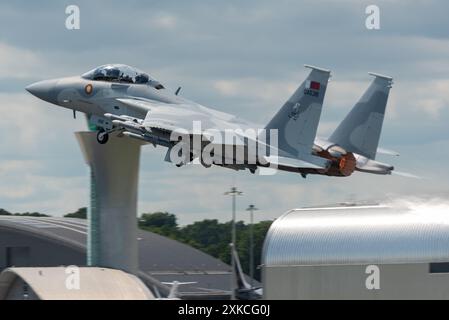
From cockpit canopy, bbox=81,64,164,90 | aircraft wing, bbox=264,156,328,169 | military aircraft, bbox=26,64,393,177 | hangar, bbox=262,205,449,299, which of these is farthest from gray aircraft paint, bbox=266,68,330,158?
cockpit canopy, bbox=81,64,164,90

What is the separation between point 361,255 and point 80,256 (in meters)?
26.8

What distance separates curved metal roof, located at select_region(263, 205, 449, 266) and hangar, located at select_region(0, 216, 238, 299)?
1823 centimetres

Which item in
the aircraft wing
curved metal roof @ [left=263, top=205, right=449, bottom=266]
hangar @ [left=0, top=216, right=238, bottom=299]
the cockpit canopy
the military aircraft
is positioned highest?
the cockpit canopy

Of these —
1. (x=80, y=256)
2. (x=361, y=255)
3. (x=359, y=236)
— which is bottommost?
(x=80, y=256)

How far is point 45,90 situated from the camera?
37688mm

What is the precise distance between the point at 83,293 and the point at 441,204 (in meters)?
11.7

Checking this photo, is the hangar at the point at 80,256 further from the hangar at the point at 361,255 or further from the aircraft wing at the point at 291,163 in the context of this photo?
the aircraft wing at the point at 291,163

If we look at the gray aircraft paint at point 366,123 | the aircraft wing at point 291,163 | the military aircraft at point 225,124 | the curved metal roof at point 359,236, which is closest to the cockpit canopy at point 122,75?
the military aircraft at point 225,124

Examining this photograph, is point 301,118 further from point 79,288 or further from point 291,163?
point 79,288

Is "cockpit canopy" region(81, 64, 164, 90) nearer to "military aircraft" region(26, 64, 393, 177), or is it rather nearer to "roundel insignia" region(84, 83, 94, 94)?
"military aircraft" region(26, 64, 393, 177)

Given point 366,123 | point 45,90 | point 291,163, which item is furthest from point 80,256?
point 291,163

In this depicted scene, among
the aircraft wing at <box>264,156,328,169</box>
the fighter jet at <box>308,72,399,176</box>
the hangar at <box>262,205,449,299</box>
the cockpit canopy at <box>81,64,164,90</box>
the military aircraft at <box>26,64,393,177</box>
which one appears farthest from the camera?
the cockpit canopy at <box>81,64,164,90</box>

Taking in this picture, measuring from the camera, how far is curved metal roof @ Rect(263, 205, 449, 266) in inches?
1451
